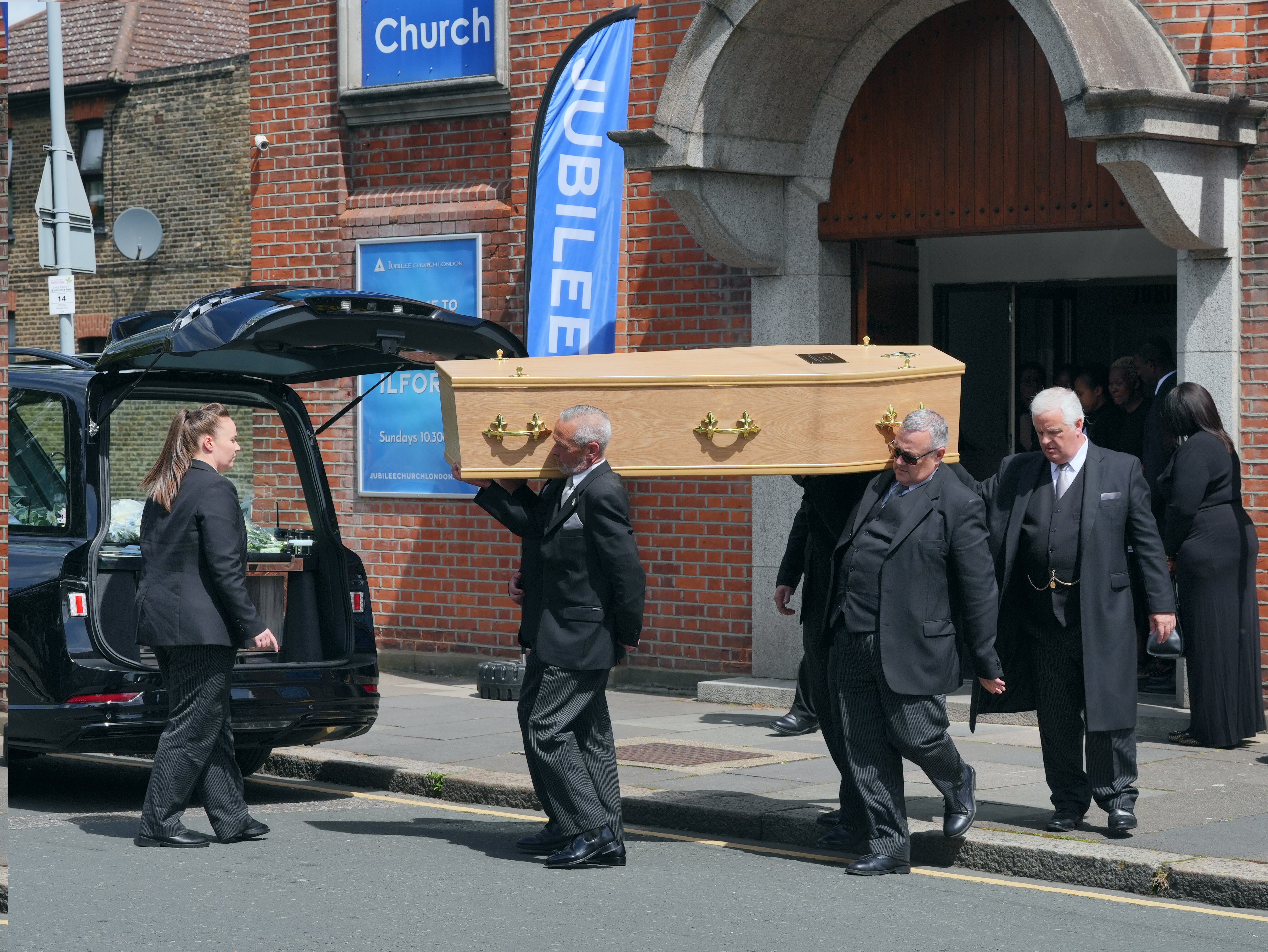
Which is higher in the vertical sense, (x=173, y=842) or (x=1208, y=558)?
(x=1208, y=558)

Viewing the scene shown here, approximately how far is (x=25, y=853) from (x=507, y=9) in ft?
24.7

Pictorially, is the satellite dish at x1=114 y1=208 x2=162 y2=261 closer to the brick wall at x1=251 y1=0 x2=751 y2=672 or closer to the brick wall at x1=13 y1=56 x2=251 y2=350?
the brick wall at x1=13 y1=56 x2=251 y2=350

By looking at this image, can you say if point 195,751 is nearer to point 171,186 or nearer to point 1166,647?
point 1166,647

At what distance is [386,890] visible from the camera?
640 cm

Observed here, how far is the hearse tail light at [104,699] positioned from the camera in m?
7.40

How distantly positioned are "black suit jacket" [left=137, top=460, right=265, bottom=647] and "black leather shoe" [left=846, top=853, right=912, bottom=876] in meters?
2.56

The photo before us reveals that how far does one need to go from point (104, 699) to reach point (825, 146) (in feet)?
20.4

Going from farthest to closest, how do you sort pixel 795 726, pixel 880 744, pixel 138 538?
pixel 795 726 → pixel 138 538 → pixel 880 744

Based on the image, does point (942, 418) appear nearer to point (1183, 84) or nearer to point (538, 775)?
point (538, 775)

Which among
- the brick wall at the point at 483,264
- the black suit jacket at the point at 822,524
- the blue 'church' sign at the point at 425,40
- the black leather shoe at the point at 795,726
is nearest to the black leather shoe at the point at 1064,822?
→ the black suit jacket at the point at 822,524

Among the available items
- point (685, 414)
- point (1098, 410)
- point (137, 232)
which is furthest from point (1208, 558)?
point (137, 232)

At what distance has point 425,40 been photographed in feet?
42.2

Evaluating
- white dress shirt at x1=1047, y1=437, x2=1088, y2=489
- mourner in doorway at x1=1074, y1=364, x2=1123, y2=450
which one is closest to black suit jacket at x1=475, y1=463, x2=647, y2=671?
white dress shirt at x1=1047, y1=437, x2=1088, y2=489

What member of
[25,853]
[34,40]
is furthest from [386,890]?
[34,40]
